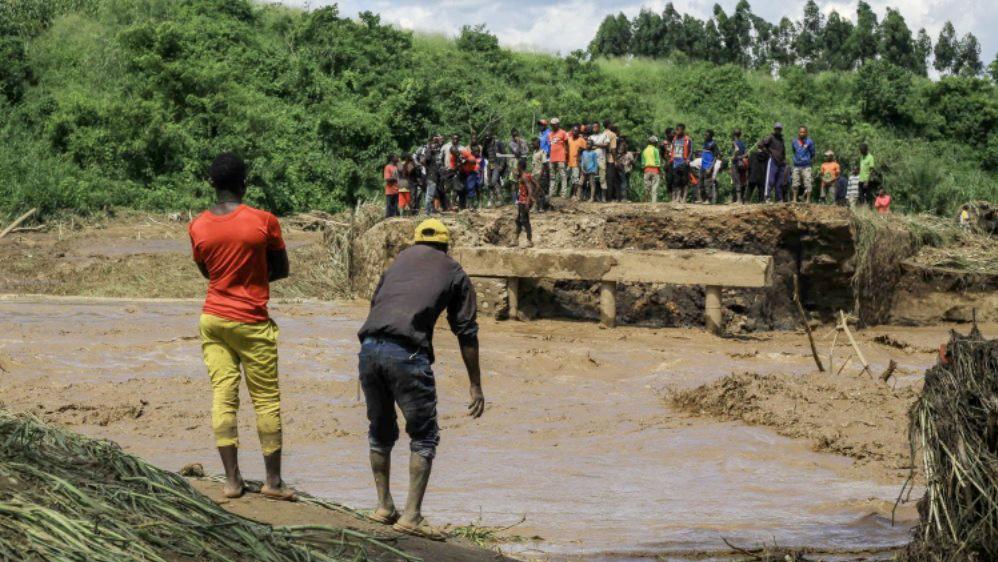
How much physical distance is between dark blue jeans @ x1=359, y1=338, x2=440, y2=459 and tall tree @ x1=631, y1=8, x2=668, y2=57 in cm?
4576

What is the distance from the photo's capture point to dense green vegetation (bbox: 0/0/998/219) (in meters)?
29.0

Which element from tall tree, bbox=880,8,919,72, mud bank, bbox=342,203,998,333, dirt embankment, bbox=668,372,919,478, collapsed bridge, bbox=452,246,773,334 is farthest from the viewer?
tall tree, bbox=880,8,919,72

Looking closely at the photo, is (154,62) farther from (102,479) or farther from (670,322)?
(102,479)

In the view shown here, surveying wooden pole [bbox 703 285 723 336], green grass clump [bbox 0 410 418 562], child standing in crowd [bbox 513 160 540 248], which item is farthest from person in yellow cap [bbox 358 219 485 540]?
child standing in crowd [bbox 513 160 540 248]

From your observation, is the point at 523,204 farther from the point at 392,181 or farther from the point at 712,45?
the point at 712,45

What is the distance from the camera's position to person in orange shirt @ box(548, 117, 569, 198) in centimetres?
2225

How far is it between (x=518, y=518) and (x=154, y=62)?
77.0ft

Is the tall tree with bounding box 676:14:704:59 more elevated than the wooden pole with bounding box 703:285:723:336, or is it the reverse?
the tall tree with bounding box 676:14:704:59

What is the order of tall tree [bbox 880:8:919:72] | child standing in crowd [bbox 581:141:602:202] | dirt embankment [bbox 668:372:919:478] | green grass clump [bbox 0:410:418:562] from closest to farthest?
1. green grass clump [bbox 0:410:418:562]
2. dirt embankment [bbox 668:372:919:478]
3. child standing in crowd [bbox 581:141:602:202]
4. tall tree [bbox 880:8:919:72]

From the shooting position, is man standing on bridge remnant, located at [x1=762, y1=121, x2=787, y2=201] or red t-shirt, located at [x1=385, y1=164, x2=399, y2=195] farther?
red t-shirt, located at [x1=385, y1=164, x2=399, y2=195]

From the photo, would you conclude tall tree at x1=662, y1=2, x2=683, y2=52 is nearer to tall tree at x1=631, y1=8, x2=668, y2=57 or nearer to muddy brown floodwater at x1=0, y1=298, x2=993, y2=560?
tall tree at x1=631, y1=8, x2=668, y2=57

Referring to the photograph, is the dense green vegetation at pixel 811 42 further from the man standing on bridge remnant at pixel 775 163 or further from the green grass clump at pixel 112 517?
the green grass clump at pixel 112 517

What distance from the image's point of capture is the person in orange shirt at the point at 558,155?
73.0ft

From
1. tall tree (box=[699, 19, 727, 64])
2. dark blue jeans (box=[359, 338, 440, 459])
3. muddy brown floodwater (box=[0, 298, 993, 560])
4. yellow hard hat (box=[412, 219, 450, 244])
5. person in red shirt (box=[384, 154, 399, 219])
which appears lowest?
muddy brown floodwater (box=[0, 298, 993, 560])
